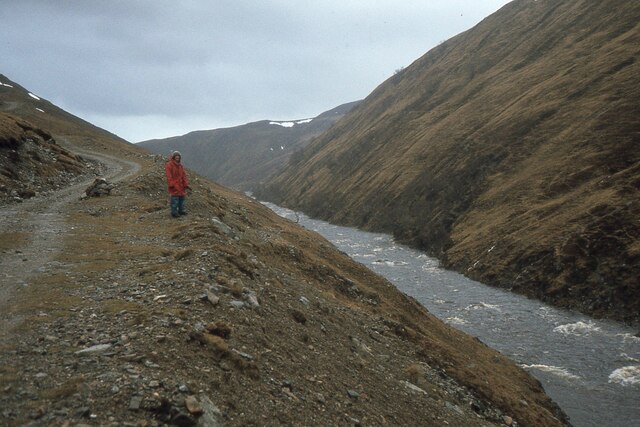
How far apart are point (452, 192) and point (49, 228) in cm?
6763

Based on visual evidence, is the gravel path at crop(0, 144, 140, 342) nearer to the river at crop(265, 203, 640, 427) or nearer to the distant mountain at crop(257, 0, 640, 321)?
the river at crop(265, 203, 640, 427)

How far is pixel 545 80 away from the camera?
91.5 meters

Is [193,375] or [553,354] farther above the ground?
[193,375]

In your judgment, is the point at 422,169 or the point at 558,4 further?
the point at 558,4

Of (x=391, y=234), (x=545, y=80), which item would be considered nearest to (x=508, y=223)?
(x=391, y=234)

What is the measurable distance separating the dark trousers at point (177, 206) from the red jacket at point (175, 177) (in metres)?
0.70

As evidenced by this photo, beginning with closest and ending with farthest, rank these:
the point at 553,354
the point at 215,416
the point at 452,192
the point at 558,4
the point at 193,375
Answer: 1. the point at 215,416
2. the point at 193,375
3. the point at 553,354
4. the point at 452,192
5. the point at 558,4

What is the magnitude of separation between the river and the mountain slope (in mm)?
2154

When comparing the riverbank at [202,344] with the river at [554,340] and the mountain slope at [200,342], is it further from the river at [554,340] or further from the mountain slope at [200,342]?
the river at [554,340]

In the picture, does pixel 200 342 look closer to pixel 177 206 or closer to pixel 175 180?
pixel 175 180

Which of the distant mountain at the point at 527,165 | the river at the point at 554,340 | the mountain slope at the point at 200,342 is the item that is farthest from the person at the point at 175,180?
the distant mountain at the point at 527,165

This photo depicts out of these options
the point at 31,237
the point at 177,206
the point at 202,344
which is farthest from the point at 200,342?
the point at 177,206

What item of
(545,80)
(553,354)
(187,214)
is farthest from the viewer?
(545,80)

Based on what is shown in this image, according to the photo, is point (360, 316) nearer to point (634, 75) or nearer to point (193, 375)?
point (193, 375)
